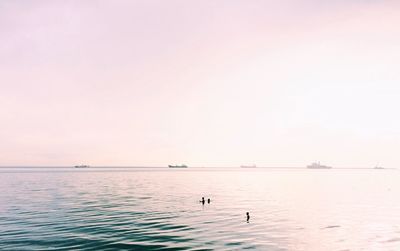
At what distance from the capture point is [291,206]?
81375 millimetres

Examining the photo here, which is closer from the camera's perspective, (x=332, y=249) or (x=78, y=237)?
(x=332, y=249)

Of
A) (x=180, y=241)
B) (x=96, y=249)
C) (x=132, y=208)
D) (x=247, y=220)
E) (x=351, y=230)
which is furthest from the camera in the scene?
(x=132, y=208)

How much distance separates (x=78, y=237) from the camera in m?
43.6

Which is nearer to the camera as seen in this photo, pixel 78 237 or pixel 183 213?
pixel 78 237

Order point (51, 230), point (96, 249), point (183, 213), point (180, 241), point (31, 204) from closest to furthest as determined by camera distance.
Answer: point (96, 249) < point (180, 241) < point (51, 230) < point (183, 213) < point (31, 204)

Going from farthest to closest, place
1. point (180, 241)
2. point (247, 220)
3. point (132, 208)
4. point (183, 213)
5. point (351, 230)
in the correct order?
point (132, 208), point (183, 213), point (247, 220), point (351, 230), point (180, 241)

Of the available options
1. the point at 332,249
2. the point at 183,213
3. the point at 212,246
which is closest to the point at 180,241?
the point at 212,246

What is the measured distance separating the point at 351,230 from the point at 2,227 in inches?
2035

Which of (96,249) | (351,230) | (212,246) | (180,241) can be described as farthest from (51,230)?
(351,230)

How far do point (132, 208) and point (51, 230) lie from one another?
2483cm

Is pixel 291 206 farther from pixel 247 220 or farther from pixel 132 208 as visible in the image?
pixel 132 208

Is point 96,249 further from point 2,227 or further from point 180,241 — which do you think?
point 2,227

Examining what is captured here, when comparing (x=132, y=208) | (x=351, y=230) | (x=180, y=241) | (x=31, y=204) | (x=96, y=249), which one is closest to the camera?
(x=96, y=249)

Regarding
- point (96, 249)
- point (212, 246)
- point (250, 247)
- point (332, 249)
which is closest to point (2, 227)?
point (96, 249)
